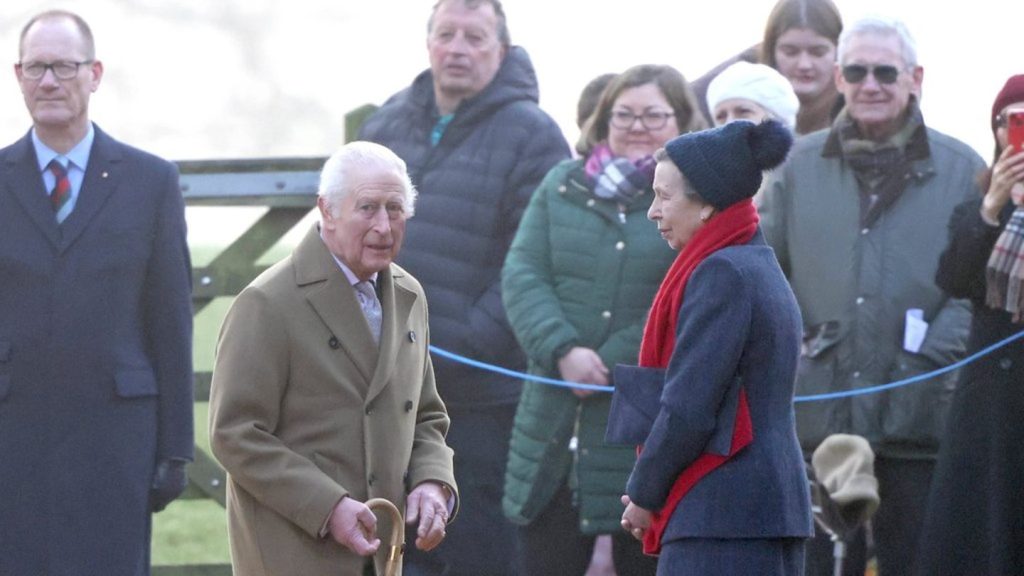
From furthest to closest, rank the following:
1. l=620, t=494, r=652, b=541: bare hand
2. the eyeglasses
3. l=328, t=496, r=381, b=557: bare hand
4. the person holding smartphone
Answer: the eyeglasses
the person holding smartphone
l=620, t=494, r=652, b=541: bare hand
l=328, t=496, r=381, b=557: bare hand

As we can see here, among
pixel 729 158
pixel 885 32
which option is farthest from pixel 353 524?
pixel 885 32

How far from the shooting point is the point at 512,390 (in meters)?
8.01

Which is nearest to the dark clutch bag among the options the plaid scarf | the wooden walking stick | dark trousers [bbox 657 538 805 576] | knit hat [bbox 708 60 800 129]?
dark trousers [bbox 657 538 805 576]

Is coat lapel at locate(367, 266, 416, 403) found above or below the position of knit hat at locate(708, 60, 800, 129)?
below

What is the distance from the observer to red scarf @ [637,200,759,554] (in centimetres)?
491

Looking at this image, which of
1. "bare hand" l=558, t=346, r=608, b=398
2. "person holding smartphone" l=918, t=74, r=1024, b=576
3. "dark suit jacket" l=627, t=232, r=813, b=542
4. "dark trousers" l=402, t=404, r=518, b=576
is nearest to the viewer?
"dark suit jacket" l=627, t=232, r=813, b=542

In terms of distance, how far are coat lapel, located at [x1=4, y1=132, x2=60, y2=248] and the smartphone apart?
10.7 feet

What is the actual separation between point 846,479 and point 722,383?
2.03 m

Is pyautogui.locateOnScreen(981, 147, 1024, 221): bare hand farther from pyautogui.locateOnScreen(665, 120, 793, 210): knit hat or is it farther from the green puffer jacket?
pyautogui.locateOnScreen(665, 120, 793, 210): knit hat

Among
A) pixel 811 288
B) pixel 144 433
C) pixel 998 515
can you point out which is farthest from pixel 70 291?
pixel 998 515

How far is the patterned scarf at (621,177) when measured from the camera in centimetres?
733

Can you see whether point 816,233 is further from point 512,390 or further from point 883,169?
point 512,390

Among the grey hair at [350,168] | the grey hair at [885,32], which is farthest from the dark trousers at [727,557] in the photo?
the grey hair at [885,32]

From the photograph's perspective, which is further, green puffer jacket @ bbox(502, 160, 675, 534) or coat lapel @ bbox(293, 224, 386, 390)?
Answer: green puffer jacket @ bbox(502, 160, 675, 534)
